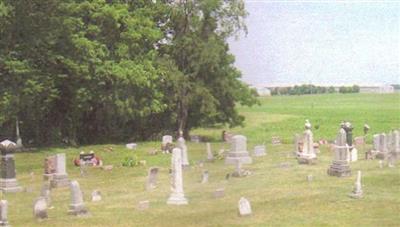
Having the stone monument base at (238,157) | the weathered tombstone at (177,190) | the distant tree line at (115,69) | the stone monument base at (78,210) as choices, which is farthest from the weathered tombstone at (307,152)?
the distant tree line at (115,69)

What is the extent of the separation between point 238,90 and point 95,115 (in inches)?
425

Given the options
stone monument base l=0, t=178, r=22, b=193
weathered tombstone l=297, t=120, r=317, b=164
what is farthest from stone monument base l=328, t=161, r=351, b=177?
stone monument base l=0, t=178, r=22, b=193

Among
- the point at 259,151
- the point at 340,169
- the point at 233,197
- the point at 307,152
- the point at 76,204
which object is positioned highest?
the point at 307,152

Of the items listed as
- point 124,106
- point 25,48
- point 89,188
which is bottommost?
point 89,188

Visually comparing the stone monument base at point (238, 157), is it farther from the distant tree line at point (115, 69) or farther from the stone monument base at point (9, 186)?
A: the distant tree line at point (115, 69)

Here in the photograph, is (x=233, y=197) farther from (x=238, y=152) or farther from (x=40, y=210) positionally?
(x=238, y=152)

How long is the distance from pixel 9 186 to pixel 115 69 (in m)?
17.1

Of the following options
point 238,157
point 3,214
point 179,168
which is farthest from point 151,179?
point 238,157

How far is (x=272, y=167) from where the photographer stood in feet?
85.0

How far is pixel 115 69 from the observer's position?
3847 centimetres

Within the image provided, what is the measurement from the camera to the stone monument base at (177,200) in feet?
57.9

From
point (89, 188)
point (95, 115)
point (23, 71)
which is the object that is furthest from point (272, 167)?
point (95, 115)

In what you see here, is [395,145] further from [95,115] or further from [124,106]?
[95,115]

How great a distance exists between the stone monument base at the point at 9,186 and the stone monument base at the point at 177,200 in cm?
711
